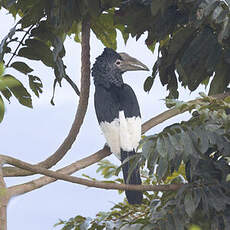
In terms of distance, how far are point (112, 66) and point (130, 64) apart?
11 centimetres

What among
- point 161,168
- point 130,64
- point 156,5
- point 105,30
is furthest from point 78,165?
point 105,30

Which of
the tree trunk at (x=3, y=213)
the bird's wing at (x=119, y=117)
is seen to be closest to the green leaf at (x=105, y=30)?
the bird's wing at (x=119, y=117)

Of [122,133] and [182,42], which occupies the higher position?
[182,42]

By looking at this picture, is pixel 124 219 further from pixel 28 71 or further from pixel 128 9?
pixel 128 9

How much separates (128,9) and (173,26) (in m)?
0.24

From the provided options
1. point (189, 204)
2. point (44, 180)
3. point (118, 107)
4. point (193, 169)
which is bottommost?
point (189, 204)

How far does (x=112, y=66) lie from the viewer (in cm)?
276

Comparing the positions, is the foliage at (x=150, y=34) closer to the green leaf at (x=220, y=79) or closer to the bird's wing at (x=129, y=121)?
the green leaf at (x=220, y=79)

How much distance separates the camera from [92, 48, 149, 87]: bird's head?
2.71 meters

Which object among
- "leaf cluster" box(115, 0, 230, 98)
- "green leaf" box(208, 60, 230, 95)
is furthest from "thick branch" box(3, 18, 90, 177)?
Answer: "green leaf" box(208, 60, 230, 95)

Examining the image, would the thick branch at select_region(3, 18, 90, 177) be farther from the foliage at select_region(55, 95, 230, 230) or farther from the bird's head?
the bird's head

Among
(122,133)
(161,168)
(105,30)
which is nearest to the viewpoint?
(161,168)

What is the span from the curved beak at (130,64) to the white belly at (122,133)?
0.43 meters

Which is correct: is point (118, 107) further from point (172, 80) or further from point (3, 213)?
point (3, 213)
